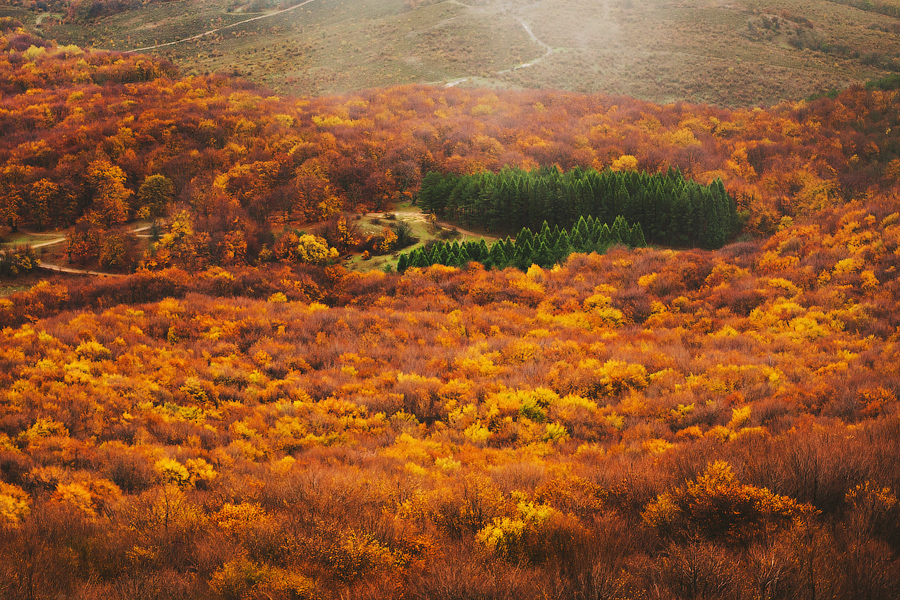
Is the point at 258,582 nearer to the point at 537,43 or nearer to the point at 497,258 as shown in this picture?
the point at 497,258

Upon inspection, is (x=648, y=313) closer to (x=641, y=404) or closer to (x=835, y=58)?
(x=641, y=404)

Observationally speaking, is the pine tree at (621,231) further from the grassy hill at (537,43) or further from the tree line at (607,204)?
the grassy hill at (537,43)

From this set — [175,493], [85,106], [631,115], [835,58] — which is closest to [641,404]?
[175,493]

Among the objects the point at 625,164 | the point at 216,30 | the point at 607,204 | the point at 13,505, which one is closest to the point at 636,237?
the point at 607,204

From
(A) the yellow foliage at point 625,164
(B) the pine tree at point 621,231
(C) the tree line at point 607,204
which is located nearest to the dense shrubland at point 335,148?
(A) the yellow foliage at point 625,164

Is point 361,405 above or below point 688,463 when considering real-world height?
below

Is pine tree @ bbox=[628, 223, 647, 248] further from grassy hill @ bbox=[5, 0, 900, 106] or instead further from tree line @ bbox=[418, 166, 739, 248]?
grassy hill @ bbox=[5, 0, 900, 106]
